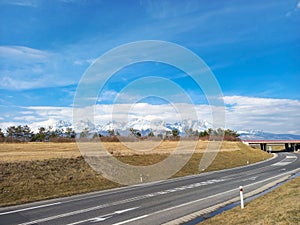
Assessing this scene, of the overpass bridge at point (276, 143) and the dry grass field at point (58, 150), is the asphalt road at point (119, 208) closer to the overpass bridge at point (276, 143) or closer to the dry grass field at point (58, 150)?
the dry grass field at point (58, 150)

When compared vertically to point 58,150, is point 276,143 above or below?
above

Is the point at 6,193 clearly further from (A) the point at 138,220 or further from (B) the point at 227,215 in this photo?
(B) the point at 227,215

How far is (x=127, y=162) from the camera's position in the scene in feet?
124

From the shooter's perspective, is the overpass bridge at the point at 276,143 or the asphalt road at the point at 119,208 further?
the overpass bridge at the point at 276,143

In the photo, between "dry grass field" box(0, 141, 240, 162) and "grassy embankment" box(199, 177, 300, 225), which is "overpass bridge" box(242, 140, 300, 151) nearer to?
"dry grass field" box(0, 141, 240, 162)

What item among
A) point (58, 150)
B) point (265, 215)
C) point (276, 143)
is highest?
point (276, 143)

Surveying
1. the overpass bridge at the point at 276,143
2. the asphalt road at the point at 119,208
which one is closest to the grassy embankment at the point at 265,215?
the asphalt road at the point at 119,208

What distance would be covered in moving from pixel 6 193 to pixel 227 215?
14625mm

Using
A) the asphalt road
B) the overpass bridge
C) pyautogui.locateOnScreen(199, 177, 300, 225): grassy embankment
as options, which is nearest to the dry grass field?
the asphalt road

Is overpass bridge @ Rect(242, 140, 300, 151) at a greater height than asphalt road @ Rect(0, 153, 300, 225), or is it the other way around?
overpass bridge @ Rect(242, 140, 300, 151)

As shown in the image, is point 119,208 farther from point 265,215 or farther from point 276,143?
point 276,143

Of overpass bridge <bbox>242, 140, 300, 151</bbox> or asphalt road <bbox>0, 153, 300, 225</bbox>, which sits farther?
overpass bridge <bbox>242, 140, 300, 151</bbox>

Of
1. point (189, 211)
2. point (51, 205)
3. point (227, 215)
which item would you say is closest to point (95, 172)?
point (51, 205)

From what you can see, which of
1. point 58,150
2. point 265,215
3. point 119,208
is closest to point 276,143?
point 58,150
